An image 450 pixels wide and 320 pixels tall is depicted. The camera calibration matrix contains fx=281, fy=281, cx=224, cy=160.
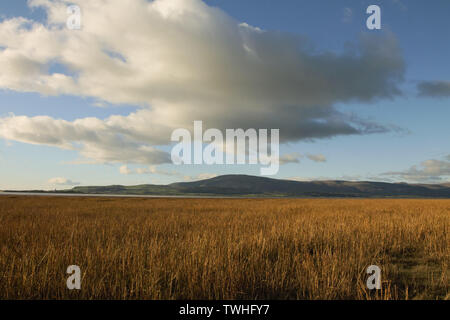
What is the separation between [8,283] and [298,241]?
691 cm

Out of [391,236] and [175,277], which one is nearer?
[175,277]

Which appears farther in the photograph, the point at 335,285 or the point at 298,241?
the point at 298,241
